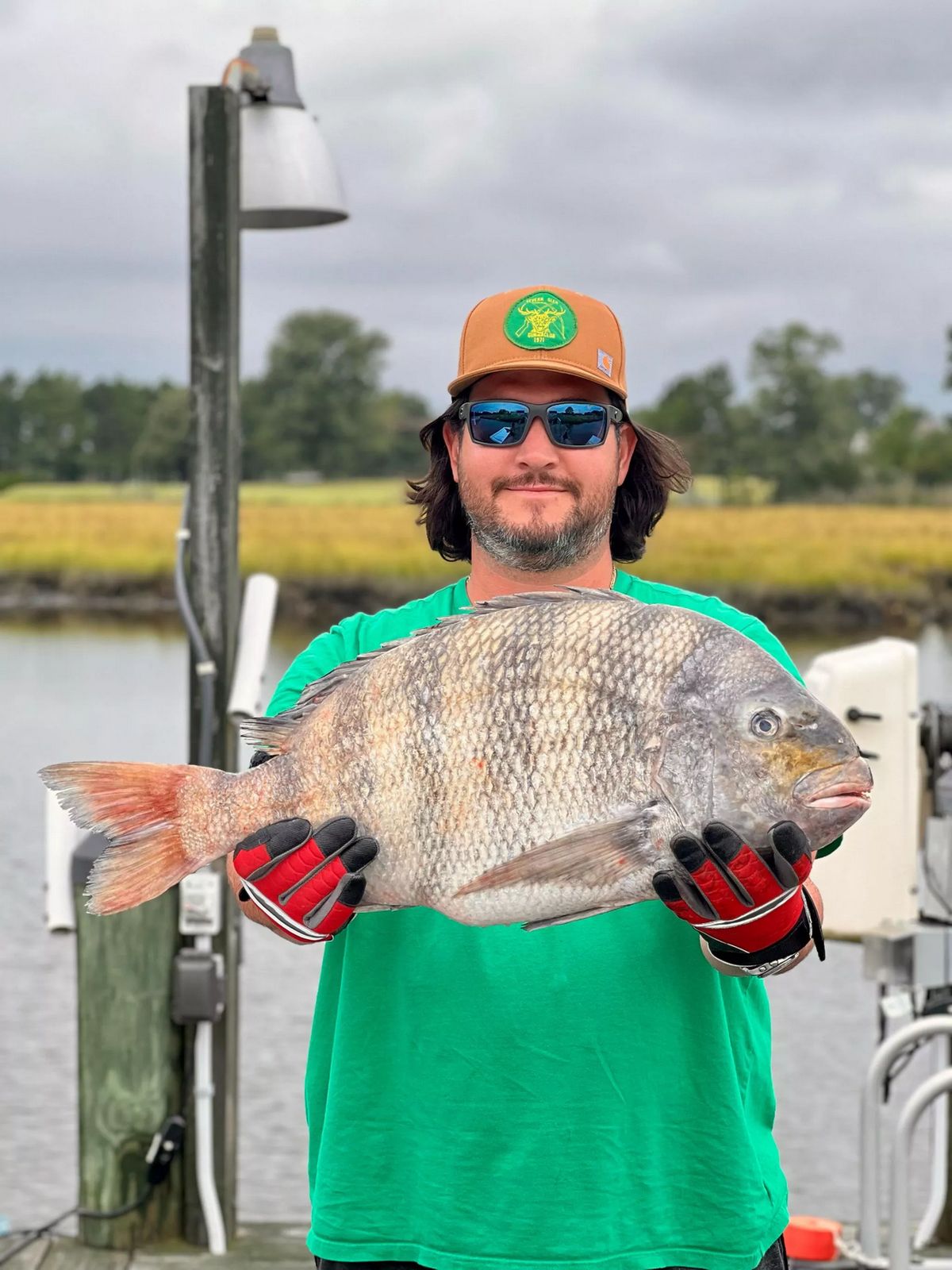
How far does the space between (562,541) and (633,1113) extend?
0.76 meters

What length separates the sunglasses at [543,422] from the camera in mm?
2439

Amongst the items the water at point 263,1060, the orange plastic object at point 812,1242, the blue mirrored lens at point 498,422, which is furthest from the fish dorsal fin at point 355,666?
the water at point 263,1060

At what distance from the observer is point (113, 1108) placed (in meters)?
4.35

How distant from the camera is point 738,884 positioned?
1.97m

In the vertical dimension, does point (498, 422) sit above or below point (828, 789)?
above

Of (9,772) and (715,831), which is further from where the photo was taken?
(9,772)

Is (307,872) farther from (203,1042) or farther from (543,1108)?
(203,1042)

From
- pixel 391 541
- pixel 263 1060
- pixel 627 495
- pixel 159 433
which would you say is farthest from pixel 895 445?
pixel 627 495

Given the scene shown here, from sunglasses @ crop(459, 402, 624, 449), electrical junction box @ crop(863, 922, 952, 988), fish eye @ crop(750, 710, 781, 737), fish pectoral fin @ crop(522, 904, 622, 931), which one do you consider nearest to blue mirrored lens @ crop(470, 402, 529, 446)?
sunglasses @ crop(459, 402, 624, 449)

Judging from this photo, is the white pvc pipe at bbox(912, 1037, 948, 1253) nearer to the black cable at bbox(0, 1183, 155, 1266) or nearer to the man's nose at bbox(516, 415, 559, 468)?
the black cable at bbox(0, 1183, 155, 1266)


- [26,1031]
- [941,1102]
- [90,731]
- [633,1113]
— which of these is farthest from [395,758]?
[90,731]

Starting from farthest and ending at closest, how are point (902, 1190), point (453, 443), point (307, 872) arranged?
1. point (902, 1190)
2. point (453, 443)
3. point (307, 872)

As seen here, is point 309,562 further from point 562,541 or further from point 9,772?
point 562,541

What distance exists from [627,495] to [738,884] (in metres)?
1.01
